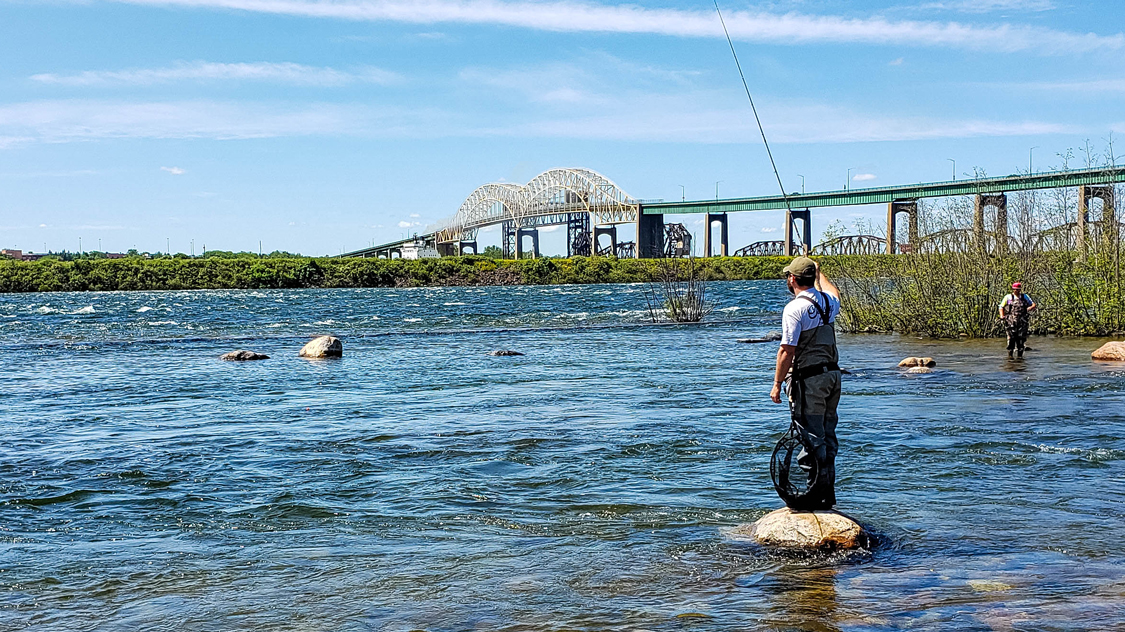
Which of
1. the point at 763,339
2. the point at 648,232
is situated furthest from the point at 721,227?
the point at 763,339

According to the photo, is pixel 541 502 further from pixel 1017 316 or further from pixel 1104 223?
pixel 1104 223

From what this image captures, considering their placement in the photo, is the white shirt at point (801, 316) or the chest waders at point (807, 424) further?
the chest waders at point (807, 424)

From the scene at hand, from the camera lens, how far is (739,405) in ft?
63.3

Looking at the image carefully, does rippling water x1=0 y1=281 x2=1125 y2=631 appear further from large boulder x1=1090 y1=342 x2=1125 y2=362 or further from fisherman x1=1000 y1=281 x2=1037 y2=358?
fisherman x1=1000 y1=281 x2=1037 y2=358

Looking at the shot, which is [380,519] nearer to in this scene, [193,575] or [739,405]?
[193,575]

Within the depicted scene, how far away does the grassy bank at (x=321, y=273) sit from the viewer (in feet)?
375

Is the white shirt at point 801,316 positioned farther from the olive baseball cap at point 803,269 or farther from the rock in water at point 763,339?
the rock in water at point 763,339

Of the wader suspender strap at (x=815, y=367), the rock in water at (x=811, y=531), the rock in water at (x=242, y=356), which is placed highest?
the wader suspender strap at (x=815, y=367)

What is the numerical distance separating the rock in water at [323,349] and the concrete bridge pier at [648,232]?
136 m

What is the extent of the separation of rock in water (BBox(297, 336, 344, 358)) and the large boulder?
2096cm

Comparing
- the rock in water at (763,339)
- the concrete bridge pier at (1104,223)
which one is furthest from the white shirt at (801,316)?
the rock in water at (763,339)

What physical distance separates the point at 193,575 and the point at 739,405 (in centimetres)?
1216

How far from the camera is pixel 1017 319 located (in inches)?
1062

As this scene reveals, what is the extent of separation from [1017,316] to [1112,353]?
261 centimetres
